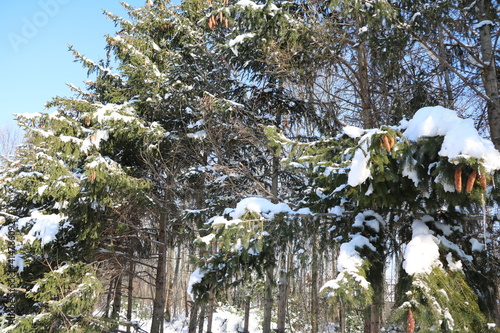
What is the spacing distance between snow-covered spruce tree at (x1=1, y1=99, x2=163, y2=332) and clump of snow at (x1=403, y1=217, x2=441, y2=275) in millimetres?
5448

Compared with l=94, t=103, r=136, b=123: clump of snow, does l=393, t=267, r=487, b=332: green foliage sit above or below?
below

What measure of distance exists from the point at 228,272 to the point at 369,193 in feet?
6.44

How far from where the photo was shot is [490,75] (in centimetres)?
510

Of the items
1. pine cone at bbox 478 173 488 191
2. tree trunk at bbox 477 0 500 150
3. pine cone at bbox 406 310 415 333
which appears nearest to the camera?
pine cone at bbox 478 173 488 191

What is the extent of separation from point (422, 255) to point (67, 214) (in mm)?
6880

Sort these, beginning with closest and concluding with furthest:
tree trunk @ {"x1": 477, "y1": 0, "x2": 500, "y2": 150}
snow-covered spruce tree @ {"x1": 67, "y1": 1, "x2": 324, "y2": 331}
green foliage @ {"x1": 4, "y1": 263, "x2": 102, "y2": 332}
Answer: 1. tree trunk @ {"x1": 477, "y1": 0, "x2": 500, "y2": 150}
2. green foliage @ {"x1": 4, "y1": 263, "x2": 102, "y2": 332}
3. snow-covered spruce tree @ {"x1": 67, "y1": 1, "x2": 324, "y2": 331}

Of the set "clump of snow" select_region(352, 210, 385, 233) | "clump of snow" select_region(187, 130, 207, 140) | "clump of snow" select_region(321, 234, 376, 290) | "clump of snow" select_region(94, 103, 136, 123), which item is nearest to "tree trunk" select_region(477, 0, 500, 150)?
"clump of snow" select_region(352, 210, 385, 233)

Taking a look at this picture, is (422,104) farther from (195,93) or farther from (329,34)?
(195,93)

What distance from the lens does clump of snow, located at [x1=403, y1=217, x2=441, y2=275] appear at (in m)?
2.85

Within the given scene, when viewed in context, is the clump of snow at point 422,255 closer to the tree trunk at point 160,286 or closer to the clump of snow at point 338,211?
the clump of snow at point 338,211

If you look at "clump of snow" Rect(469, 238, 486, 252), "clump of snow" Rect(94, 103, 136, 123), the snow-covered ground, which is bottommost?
the snow-covered ground

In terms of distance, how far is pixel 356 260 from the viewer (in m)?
3.17

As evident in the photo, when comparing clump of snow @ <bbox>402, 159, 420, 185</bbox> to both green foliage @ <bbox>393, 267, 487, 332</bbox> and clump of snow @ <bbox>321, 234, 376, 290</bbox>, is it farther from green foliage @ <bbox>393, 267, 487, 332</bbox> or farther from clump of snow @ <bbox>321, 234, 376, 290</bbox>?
clump of snow @ <bbox>321, 234, 376, 290</bbox>

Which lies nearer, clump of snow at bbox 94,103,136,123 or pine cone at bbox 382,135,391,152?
pine cone at bbox 382,135,391,152
